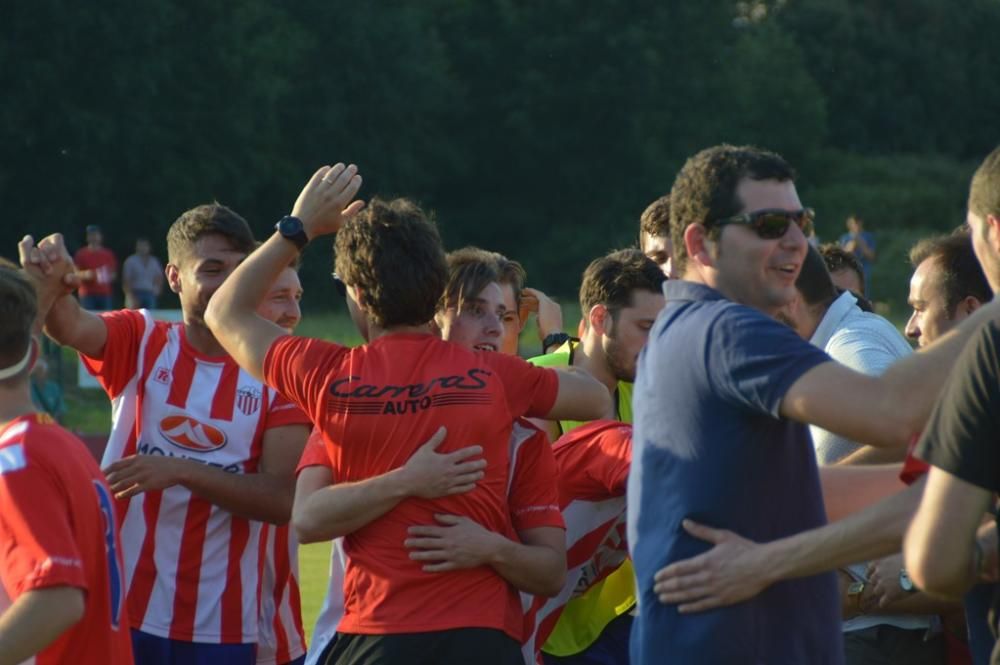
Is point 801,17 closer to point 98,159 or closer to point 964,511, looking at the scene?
point 98,159

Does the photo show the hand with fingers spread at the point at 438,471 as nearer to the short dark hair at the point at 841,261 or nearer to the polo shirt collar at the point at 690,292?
the polo shirt collar at the point at 690,292

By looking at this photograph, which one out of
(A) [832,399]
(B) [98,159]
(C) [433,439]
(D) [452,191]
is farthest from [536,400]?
(D) [452,191]

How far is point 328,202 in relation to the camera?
185 inches

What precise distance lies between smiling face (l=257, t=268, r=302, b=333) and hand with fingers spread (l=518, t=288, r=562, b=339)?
1.46 metres

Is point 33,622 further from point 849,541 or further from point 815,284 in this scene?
point 815,284

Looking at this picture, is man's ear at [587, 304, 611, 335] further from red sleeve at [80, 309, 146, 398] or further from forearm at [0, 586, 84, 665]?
forearm at [0, 586, 84, 665]

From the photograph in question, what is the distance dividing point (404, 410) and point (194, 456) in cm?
132

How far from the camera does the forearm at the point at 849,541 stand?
340cm

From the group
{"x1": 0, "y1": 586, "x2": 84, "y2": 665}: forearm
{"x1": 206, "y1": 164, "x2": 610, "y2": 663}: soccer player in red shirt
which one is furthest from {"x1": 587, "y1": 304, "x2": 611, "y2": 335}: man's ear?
{"x1": 0, "y1": 586, "x2": 84, "y2": 665}: forearm

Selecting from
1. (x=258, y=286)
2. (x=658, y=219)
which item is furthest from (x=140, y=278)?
(x=258, y=286)

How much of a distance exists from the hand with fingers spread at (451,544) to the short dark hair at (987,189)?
5.33ft

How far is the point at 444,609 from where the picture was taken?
4227 mm

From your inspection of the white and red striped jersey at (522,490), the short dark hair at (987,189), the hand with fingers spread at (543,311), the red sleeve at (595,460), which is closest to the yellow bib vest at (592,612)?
the red sleeve at (595,460)

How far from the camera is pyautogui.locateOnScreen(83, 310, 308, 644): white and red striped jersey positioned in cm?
529
